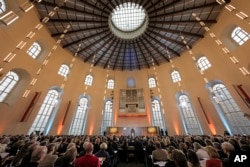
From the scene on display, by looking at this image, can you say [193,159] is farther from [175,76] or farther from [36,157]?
[175,76]

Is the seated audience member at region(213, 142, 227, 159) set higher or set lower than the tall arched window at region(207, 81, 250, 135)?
lower

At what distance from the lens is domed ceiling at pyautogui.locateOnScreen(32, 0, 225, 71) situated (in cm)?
1320

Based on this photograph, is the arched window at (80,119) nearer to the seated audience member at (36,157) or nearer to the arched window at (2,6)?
the arched window at (2,6)

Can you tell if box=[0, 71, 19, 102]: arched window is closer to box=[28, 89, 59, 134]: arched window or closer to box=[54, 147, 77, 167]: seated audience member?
box=[28, 89, 59, 134]: arched window

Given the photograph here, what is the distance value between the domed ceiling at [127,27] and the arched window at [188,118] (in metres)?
7.06

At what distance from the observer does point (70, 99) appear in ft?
55.1

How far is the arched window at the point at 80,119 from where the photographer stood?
16.6 meters

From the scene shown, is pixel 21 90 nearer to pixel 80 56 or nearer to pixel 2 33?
pixel 2 33

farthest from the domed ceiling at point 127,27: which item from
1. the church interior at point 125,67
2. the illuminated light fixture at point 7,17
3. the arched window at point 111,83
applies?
the illuminated light fixture at point 7,17

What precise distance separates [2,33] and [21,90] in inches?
212

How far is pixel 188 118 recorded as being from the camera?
16.7m

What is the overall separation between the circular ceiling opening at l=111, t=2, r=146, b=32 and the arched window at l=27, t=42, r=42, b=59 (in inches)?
390

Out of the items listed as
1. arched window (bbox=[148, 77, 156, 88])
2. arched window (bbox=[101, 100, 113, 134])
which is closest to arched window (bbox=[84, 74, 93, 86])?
arched window (bbox=[101, 100, 113, 134])

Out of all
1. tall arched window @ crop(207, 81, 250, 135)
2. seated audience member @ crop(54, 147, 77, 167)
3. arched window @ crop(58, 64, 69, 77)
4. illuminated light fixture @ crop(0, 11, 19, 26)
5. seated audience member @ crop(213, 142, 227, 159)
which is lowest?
seated audience member @ crop(54, 147, 77, 167)
